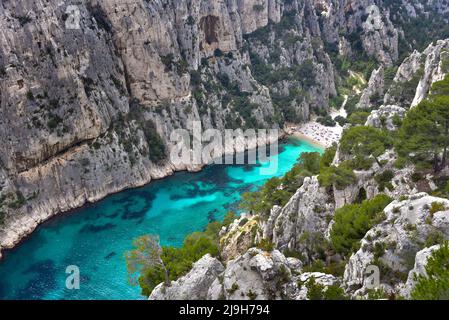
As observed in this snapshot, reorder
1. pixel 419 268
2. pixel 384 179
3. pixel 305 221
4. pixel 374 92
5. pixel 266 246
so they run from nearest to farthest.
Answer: pixel 419 268
pixel 266 246
pixel 384 179
pixel 305 221
pixel 374 92

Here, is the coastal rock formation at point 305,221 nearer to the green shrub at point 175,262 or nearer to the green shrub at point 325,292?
the green shrub at point 175,262

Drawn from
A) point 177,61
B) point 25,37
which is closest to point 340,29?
point 177,61

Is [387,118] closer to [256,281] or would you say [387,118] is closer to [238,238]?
[238,238]

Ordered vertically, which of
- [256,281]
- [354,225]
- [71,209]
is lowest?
[71,209]

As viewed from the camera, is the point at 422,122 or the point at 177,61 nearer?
the point at 422,122

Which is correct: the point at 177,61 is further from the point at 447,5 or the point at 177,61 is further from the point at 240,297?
the point at 447,5

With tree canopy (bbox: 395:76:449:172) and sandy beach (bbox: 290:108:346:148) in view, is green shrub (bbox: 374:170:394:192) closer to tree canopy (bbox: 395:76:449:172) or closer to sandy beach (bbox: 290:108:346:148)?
tree canopy (bbox: 395:76:449:172)

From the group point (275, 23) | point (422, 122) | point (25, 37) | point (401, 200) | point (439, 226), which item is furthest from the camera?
point (275, 23)

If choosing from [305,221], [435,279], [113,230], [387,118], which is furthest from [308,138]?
[435,279]

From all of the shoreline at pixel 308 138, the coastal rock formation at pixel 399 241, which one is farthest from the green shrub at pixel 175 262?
the shoreline at pixel 308 138
